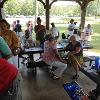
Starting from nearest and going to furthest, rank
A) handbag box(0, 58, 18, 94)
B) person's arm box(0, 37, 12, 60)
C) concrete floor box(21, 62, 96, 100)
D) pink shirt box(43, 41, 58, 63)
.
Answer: handbag box(0, 58, 18, 94) < person's arm box(0, 37, 12, 60) < concrete floor box(21, 62, 96, 100) < pink shirt box(43, 41, 58, 63)

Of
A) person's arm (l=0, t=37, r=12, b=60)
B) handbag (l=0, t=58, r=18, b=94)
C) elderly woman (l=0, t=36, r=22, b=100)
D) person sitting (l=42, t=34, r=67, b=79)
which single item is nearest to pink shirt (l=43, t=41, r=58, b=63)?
person sitting (l=42, t=34, r=67, b=79)

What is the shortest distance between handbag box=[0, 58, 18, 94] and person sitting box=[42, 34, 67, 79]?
3.36 metres

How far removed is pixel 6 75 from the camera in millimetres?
2223

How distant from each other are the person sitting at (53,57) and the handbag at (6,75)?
132 inches

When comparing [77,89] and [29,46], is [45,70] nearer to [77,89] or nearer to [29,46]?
[29,46]

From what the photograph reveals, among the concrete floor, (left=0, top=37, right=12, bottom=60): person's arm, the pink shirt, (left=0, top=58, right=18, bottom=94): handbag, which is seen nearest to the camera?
(left=0, top=58, right=18, bottom=94): handbag

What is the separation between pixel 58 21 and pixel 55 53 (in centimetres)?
1751

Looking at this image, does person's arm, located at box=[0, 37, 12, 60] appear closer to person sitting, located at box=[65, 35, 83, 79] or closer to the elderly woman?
the elderly woman

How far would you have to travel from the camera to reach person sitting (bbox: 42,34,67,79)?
18.5 feet

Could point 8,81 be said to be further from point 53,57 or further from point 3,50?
point 53,57

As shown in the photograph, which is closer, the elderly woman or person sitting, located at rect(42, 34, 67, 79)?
the elderly woman

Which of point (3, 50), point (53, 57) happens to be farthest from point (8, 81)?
point (53, 57)

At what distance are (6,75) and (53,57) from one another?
3.50 m

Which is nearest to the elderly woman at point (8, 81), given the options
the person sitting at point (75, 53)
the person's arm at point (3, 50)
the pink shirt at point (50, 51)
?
the person's arm at point (3, 50)
